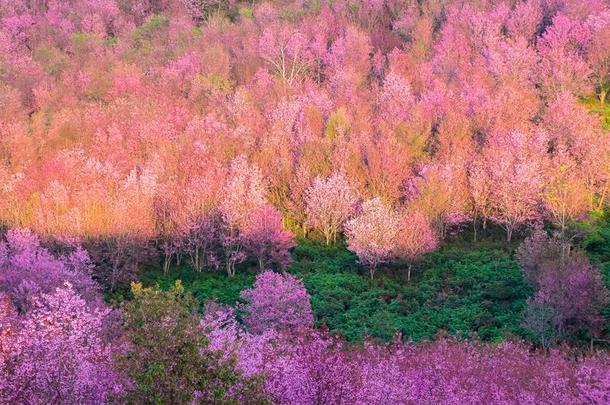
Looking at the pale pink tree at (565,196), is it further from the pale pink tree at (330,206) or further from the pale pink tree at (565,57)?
the pale pink tree at (330,206)

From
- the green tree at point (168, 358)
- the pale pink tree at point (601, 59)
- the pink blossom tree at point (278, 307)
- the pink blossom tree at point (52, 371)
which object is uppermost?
the green tree at point (168, 358)

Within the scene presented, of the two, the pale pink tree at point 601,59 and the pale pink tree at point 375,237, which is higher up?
the pale pink tree at point 601,59

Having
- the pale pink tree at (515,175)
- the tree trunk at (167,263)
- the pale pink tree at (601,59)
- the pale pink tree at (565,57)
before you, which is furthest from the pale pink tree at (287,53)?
the tree trunk at (167,263)

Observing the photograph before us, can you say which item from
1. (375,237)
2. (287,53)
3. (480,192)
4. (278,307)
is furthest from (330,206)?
(287,53)

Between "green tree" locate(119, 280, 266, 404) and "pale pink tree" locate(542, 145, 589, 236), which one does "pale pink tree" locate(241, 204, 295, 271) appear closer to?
"pale pink tree" locate(542, 145, 589, 236)

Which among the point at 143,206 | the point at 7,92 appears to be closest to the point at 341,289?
the point at 143,206

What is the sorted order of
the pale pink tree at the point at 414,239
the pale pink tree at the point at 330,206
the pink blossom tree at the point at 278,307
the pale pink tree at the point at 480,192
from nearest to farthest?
1. the pink blossom tree at the point at 278,307
2. the pale pink tree at the point at 414,239
3. the pale pink tree at the point at 480,192
4. the pale pink tree at the point at 330,206

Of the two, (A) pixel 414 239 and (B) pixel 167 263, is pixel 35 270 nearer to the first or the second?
(B) pixel 167 263

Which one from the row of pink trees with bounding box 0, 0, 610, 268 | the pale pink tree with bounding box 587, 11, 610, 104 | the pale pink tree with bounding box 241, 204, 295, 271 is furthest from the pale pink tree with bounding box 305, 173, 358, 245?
the pale pink tree with bounding box 587, 11, 610, 104
